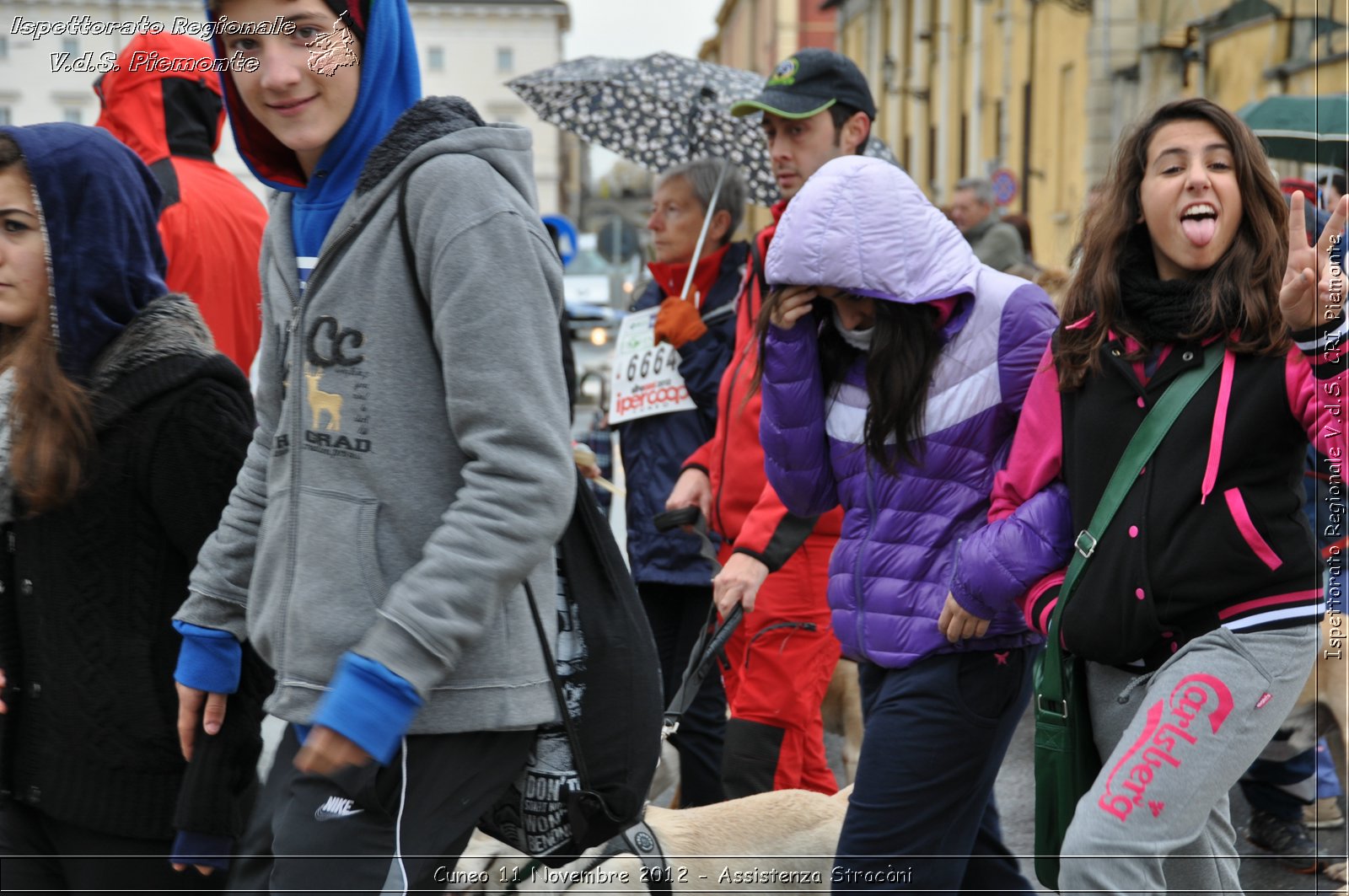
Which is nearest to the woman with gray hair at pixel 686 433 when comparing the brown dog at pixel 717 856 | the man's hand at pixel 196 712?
the brown dog at pixel 717 856

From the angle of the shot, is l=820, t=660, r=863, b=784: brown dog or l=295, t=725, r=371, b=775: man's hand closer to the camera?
l=295, t=725, r=371, b=775: man's hand

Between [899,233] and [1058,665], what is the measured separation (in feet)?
3.41

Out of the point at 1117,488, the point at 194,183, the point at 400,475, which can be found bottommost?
the point at 1117,488

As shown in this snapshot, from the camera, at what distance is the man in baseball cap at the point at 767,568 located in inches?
157

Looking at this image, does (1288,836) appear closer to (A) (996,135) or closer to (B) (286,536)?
(B) (286,536)

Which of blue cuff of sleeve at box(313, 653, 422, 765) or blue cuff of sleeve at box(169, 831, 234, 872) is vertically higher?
blue cuff of sleeve at box(313, 653, 422, 765)

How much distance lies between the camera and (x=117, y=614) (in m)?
2.80

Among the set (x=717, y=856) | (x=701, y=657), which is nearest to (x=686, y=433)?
(x=701, y=657)

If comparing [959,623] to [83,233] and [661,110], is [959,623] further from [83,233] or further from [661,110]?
[661,110]

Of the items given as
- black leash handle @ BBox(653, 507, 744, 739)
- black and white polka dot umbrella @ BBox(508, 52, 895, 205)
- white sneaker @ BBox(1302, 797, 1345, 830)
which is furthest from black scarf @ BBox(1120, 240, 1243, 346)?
black and white polka dot umbrella @ BBox(508, 52, 895, 205)

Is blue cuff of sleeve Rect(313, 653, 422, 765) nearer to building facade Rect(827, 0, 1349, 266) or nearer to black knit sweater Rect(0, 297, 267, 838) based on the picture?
black knit sweater Rect(0, 297, 267, 838)

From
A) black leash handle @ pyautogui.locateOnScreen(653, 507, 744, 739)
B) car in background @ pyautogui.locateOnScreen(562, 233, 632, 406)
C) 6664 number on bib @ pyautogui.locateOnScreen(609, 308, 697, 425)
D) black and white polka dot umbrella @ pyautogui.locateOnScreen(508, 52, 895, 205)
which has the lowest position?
car in background @ pyautogui.locateOnScreen(562, 233, 632, 406)

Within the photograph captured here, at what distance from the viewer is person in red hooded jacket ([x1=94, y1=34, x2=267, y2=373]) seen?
186 inches

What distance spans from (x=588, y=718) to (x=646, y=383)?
3090mm
